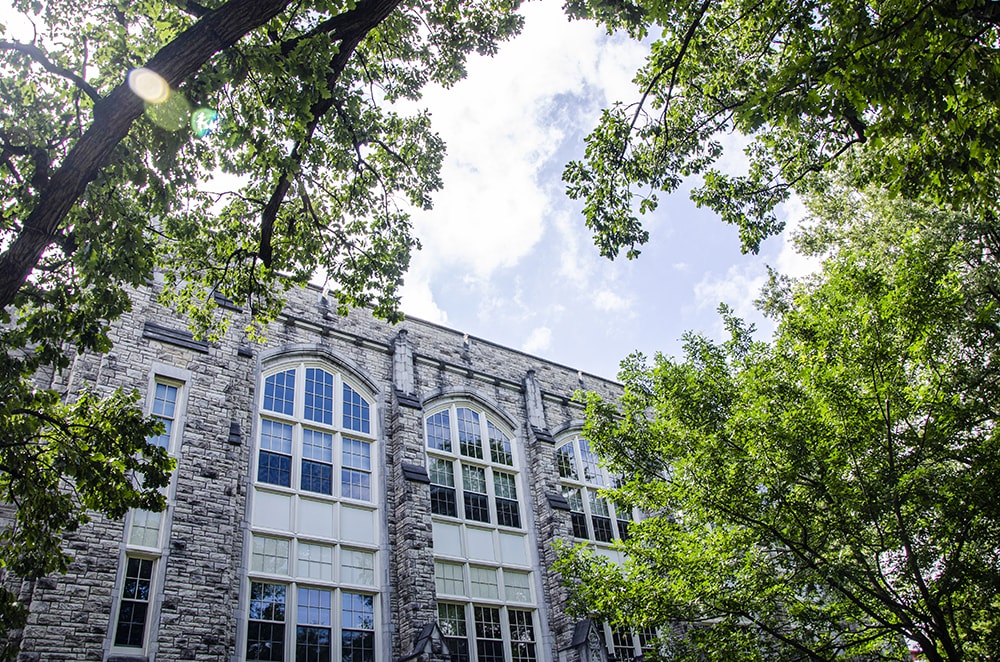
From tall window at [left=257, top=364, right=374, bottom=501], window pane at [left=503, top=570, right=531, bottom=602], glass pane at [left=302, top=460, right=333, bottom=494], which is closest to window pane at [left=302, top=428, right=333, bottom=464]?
tall window at [left=257, top=364, right=374, bottom=501]

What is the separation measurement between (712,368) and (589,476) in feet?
32.1

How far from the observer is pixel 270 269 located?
1137 cm

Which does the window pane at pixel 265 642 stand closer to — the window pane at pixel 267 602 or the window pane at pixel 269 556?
the window pane at pixel 267 602

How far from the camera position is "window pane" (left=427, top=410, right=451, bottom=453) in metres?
19.1

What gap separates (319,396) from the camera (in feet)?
57.8

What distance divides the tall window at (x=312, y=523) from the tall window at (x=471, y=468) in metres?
1.97

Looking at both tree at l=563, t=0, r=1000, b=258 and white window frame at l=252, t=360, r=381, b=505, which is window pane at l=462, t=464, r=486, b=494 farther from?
tree at l=563, t=0, r=1000, b=258

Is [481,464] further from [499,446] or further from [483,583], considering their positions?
[483,583]

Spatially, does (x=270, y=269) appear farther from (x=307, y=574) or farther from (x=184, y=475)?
(x=307, y=574)

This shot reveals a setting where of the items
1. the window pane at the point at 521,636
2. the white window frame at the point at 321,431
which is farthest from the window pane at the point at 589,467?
the white window frame at the point at 321,431

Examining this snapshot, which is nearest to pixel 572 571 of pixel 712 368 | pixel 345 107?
pixel 712 368

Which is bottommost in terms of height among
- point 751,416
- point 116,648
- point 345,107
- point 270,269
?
point 116,648

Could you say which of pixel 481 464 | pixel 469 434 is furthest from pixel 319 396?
pixel 481 464

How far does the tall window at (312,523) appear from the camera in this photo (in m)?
14.2
